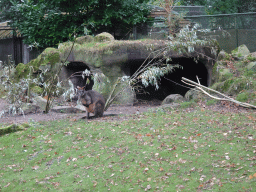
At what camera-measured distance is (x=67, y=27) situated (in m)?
18.7

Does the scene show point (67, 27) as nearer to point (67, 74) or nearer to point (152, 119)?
point (67, 74)

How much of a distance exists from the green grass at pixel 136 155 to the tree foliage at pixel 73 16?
9.55 metres

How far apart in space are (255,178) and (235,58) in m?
10.4

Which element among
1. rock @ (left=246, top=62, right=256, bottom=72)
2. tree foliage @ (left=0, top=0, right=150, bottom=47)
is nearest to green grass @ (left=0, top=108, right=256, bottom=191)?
rock @ (left=246, top=62, right=256, bottom=72)

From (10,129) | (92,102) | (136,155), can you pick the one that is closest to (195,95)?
(92,102)

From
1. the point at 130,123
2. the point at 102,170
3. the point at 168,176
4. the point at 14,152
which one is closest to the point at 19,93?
the point at 14,152

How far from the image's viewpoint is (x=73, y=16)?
1883 cm

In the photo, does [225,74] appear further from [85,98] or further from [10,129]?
[10,129]

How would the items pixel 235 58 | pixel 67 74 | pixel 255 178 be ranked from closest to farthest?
pixel 255 178 < pixel 235 58 < pixel 67 74

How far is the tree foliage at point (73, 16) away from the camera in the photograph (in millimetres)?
18219

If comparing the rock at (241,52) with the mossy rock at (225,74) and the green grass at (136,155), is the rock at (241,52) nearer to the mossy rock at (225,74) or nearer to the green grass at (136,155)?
the mossy rock at (225,74)

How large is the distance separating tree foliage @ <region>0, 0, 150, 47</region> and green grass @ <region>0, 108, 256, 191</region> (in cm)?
955

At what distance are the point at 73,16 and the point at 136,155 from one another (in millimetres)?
13415

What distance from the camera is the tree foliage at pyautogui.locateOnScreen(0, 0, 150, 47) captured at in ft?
59.8
